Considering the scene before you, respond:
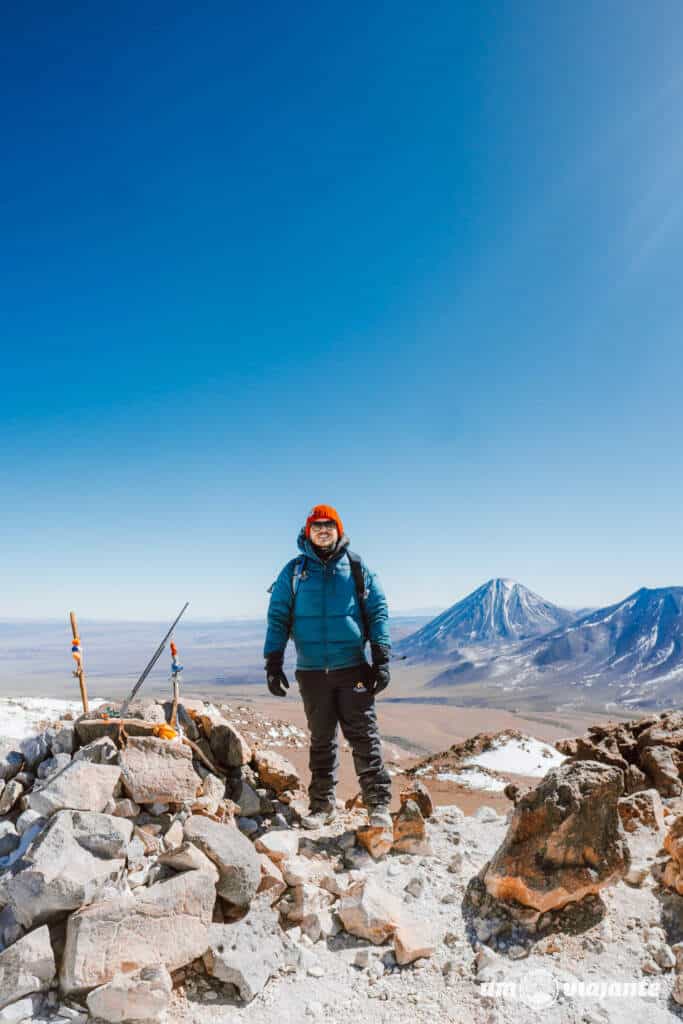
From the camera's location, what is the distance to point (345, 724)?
4770 millimetres

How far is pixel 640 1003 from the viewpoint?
2.61m

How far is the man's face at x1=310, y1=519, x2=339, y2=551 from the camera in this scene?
4.81m

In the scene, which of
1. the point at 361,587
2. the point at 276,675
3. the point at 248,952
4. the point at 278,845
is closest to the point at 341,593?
the point at 361,587

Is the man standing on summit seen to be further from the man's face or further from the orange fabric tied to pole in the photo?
the orange fabric tied to pole

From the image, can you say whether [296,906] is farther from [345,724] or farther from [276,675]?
[276,675]

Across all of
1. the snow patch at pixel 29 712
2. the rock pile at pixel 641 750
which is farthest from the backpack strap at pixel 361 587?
the snow patch at pixel 29 712

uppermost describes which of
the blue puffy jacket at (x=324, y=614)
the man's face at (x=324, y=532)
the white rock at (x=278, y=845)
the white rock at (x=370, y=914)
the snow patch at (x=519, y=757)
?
the man's face at (x=324, y=532)

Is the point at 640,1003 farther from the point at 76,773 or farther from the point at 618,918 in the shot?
the point at 76,773

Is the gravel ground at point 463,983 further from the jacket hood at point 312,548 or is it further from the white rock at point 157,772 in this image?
the jacket hood at point 312,548

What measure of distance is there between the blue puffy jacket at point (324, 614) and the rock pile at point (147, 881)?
4.17 ft

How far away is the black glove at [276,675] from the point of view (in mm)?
4891

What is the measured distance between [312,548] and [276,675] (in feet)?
4.15

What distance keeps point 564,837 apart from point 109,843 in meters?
2.83

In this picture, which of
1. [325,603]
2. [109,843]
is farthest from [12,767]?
[325,603]
